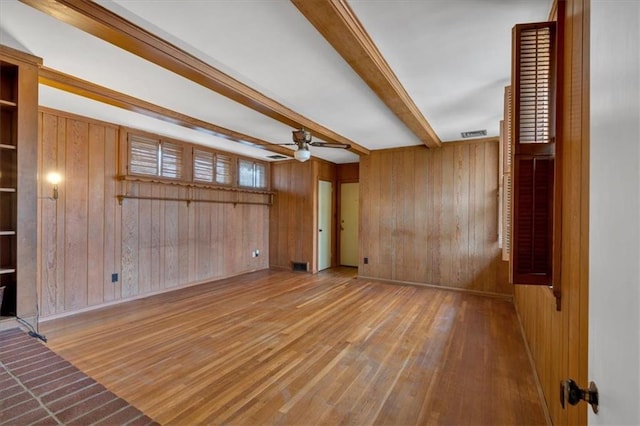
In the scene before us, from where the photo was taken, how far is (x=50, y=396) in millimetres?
1290

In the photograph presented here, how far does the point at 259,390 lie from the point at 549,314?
190cm

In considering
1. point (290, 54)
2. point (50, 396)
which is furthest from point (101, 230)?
point (290, 54)

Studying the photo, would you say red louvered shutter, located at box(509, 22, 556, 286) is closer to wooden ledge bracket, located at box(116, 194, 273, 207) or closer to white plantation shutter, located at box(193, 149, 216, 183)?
wooden ledge bracket, located at box(116, 194, 273, 207)

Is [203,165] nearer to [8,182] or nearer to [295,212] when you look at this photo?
[295,212]

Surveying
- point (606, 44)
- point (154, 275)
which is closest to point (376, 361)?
point (606, 44)

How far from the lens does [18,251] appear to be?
77.7 inches

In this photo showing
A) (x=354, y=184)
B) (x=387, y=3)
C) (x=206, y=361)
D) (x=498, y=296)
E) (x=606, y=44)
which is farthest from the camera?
(x=354, y=184)

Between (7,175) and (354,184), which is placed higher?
(354,184)

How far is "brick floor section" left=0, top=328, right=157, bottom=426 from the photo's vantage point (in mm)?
1160

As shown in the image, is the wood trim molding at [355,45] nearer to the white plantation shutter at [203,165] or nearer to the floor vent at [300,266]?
the white plantation shutter at [203,165]

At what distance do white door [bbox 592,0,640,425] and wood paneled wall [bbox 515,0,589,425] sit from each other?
1.53ft

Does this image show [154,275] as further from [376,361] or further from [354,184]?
Answer: [354,184]

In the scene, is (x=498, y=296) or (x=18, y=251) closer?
(x=18, y=251)

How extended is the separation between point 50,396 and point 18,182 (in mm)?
1436
